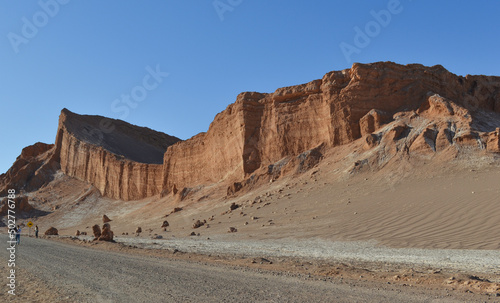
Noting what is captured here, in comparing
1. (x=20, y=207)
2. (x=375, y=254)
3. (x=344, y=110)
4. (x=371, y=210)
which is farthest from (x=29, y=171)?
(x=375, y=254)

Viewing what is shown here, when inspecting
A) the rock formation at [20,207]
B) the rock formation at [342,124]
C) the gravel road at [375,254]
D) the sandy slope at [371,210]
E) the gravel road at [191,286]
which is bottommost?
the gravel road at [375,254]

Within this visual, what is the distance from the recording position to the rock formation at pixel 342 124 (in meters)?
25.1

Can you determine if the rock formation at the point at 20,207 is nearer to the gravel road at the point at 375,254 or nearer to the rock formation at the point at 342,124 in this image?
the rock formation at the point at 342,124

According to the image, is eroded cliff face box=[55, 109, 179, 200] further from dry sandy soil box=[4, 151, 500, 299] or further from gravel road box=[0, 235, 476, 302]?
gravel road box=[0, 235, 476, 302]

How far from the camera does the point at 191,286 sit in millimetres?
7086

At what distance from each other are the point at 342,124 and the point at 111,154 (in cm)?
3447

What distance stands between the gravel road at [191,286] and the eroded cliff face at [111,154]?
3921 cm

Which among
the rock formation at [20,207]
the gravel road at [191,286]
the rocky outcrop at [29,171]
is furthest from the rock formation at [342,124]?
the rocky outcrop at [29,171]

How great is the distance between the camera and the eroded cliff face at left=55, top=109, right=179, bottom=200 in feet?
162

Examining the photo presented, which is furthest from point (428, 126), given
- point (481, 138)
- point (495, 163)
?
point (495, 163)

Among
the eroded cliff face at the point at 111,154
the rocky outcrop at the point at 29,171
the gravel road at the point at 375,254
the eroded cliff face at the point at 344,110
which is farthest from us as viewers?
the rocky outcrop at the point at 29,171

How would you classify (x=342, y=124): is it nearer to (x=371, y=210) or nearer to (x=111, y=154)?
(x=371, y=210)

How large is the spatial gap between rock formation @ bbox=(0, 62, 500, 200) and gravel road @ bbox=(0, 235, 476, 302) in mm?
18502

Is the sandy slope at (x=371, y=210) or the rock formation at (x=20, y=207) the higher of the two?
the rock formation at (x=20, y=207)
